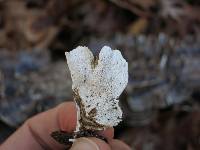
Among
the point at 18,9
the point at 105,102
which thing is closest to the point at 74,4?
the point at 18,9

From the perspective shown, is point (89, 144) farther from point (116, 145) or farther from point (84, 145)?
point (116, 145)

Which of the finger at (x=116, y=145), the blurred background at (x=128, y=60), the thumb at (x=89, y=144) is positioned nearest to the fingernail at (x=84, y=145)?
the thumb at (x=89, y=144)

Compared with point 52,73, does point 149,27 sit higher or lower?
higher

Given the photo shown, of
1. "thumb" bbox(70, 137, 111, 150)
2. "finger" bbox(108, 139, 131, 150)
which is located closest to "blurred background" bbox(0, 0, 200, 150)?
"finger" bbox(108, 139, 131, 150)

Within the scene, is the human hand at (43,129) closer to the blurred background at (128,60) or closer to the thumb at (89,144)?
the thumb at (89,144)

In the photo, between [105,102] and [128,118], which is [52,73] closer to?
[128,118]

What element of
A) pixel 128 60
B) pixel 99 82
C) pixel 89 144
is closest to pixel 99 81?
pixel 99 82
